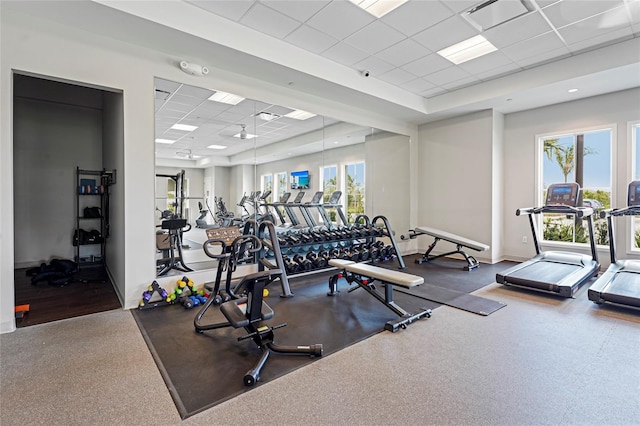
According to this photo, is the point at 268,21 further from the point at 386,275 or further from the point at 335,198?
the point at 335,198

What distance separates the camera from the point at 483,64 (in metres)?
5.02

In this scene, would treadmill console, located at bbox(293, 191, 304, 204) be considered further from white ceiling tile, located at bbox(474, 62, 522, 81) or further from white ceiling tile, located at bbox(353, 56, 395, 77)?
white ceiling tile, located at bbox(474, 62, 522, 81)

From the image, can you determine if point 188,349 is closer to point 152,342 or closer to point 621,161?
point 152,342

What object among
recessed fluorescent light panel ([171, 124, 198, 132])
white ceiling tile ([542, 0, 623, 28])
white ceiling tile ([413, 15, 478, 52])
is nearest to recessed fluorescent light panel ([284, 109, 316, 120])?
recessed fluorescent light panel ([171, 124, 198, 132])

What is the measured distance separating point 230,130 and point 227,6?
8.41 feet

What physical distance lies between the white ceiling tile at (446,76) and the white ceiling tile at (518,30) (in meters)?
0.89

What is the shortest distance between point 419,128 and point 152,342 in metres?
6.88

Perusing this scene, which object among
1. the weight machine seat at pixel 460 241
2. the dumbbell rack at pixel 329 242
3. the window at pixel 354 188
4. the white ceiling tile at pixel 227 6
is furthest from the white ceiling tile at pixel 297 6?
the weight machine seat at pixel 460 241

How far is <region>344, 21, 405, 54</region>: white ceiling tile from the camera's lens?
3.96 meters

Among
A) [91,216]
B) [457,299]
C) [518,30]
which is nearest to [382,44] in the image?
[518,30]

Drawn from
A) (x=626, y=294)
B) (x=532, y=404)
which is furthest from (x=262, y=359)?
(x=626, y=294)

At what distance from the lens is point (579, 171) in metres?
5.78

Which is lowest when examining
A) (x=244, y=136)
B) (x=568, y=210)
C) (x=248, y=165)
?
(x=568, y=210)

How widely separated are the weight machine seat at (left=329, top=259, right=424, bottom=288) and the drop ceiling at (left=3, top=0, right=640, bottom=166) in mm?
2812
